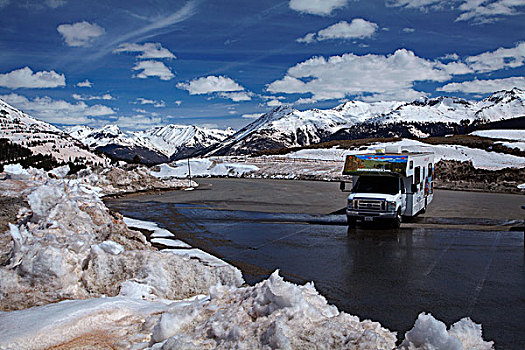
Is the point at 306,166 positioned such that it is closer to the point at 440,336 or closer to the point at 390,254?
the point at 390,254

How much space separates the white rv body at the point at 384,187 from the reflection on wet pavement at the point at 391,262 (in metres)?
0.72

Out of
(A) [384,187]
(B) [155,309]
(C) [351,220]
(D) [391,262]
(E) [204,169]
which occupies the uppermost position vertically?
(E) [204,169]

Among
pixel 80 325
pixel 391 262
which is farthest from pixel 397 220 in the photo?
pixel 80 325

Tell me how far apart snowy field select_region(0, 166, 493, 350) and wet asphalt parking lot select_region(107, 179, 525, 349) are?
2.80 meters

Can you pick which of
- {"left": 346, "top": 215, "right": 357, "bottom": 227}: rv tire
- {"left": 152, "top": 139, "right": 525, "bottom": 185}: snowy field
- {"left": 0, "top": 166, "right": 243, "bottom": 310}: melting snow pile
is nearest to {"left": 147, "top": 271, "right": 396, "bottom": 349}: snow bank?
{"left": 0, "top": 166, "right": 243, "bottom": 310}: melting snow pile

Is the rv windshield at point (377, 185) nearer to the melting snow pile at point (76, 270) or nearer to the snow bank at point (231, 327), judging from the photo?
the melting snow pile at point (76, 270)

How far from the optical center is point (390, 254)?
39.8 ft

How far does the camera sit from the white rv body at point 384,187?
52.0 ft

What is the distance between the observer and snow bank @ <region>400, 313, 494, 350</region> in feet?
12.0

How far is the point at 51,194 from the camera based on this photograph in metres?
10.0

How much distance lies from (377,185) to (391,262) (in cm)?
612

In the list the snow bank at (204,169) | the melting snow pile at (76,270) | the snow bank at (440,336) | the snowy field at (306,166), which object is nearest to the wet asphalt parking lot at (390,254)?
the melting snow pile at (76,270)

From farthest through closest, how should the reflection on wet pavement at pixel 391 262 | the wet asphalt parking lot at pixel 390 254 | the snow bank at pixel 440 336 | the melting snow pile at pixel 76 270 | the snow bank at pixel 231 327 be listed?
the wet asphalt parking lot at pixel 390 254 < the reflection on wet pavement at pixel 391 262 < the melting snow pile at pixel 76 270 < the snow bank at pixel 231 327 < the snow bank at pixel 440 336

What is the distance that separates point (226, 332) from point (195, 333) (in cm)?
34
